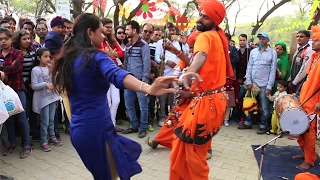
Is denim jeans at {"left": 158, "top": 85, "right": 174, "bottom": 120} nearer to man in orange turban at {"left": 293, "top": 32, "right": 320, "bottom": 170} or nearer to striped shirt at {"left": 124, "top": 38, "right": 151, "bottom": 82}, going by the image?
striped shirt at {"left": 124, "top": 38, "right": 151, "bottom": 82}

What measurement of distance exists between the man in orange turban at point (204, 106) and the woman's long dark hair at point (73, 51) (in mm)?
1068

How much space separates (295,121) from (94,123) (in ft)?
9.04

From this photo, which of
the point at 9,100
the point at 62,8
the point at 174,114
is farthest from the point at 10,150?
the point at 62,8

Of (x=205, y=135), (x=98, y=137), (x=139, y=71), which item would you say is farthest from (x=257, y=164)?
(x=98, y=137)

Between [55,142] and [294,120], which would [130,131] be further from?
[294,120]

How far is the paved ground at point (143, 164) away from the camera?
144 inches

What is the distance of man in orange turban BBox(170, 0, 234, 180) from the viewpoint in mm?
2750

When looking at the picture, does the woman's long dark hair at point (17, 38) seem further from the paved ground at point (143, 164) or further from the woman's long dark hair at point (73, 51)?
the woman's long dark hair at point (73, 51)

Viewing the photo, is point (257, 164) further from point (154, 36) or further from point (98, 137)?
point (154, 36)

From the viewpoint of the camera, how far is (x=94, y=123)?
2020 millimetres

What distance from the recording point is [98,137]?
204 cm

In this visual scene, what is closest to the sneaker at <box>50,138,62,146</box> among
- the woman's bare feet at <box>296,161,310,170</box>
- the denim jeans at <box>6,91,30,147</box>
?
the denim jeans at <box>6,91,30,147</box>

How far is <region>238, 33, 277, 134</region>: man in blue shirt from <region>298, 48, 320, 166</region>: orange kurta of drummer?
1481mm

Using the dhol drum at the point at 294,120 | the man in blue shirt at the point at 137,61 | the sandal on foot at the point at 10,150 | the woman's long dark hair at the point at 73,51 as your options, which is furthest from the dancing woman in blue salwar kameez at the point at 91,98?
the man in blue shirt at the point at 137,61
